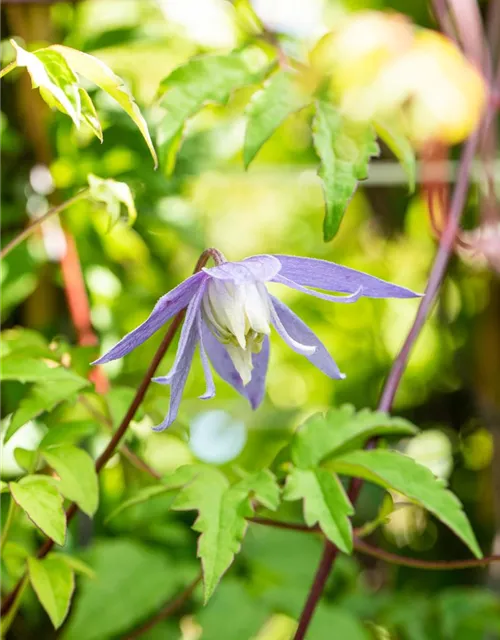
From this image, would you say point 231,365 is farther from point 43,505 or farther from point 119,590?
point 119,590

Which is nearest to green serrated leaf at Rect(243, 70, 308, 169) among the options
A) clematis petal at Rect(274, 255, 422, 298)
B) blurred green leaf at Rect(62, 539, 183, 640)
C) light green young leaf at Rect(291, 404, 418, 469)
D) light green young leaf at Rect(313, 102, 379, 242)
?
light green young leaf at Rect(313, 102, 379, 242)

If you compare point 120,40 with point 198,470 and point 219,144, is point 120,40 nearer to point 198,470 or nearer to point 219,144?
point 219,144

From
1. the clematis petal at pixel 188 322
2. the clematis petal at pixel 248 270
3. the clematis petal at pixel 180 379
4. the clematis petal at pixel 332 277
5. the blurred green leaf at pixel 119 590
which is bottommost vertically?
the blurred green leaf at pixel 119 590

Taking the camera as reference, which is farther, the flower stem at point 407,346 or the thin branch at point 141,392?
the flower stem at point 407,346

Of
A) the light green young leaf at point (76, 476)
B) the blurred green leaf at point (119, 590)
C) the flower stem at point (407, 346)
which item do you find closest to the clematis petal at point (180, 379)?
the light green young leaf at point (76, 476)

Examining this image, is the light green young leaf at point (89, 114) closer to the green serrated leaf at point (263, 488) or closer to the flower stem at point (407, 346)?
the green serrated leaf at point (263, 488)

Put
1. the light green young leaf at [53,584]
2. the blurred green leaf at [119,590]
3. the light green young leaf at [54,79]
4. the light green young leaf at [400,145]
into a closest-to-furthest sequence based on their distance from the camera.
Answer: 1. the light green young leaf at [54,79]
2. the light green young leaf at [53,584]
3. the light green young leaf at [400,145]
4. the blurred green leaf at [119,590]
